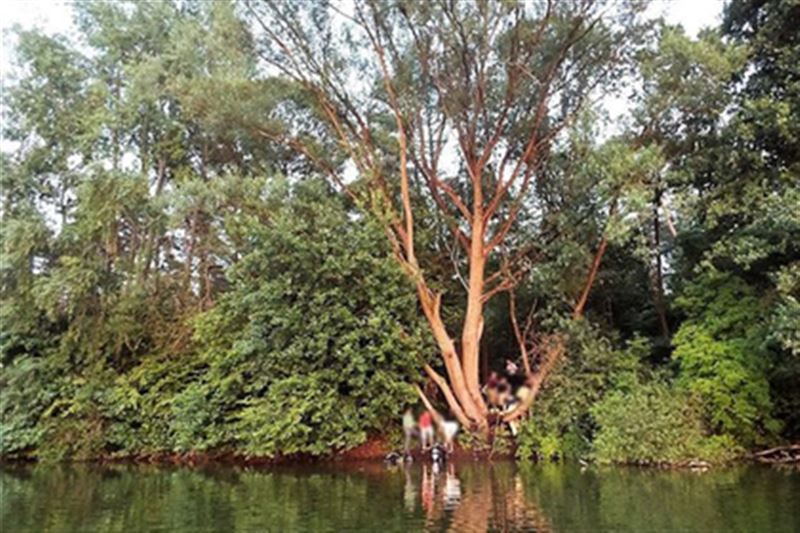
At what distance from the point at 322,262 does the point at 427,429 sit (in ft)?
16.0

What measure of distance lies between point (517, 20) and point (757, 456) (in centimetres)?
1114

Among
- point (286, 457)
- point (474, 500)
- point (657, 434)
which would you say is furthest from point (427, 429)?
point (474, 500)

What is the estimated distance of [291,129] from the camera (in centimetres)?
1969

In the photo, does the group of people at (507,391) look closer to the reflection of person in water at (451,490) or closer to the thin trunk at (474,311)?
the thin trunk at (474,311)

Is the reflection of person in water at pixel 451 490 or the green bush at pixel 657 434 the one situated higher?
the green bush at pixel 657 434

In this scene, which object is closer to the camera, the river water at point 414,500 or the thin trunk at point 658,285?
the river water at point 414,500

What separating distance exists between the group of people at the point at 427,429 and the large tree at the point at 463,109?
43 cm

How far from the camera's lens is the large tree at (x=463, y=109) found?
16484 mm

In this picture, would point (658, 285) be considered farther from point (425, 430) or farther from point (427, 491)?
point (427, 491)

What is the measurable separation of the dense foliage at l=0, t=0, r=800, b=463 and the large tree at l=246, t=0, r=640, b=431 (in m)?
0.36

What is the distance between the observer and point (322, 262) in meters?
15.9

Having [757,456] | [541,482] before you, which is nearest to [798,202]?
[757,456]

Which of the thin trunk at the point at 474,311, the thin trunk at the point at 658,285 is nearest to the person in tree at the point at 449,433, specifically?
the thin trunk at the point at 474,311

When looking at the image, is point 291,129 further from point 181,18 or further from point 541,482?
point 541,482
